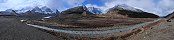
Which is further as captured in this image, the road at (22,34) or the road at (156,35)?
the road at (22,34)

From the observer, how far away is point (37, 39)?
32.3 meters

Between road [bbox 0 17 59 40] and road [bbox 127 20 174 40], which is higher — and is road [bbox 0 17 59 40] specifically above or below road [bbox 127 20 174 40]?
above

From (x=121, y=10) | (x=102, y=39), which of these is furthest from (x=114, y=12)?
(x=102, y=39)

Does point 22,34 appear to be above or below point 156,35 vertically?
above

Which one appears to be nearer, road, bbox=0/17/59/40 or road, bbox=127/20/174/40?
road, bbox=127/20/174/40

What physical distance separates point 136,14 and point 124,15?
585cm

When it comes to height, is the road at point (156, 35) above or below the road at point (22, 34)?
below

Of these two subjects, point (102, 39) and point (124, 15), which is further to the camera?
point (124, 15)

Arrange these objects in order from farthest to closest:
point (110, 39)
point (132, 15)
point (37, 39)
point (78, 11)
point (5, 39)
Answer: point (78, 11) → point (132, 15) → point (110, 39) → point (37, 39) → point (5, 39)

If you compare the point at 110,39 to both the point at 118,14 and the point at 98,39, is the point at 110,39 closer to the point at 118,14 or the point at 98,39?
the point at 98,39

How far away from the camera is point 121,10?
172 m

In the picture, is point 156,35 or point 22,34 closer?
point 156,35

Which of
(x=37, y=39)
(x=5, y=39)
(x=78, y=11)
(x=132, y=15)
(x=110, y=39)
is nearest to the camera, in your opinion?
(x=5, y=39)

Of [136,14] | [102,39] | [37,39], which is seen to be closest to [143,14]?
[136,14]
